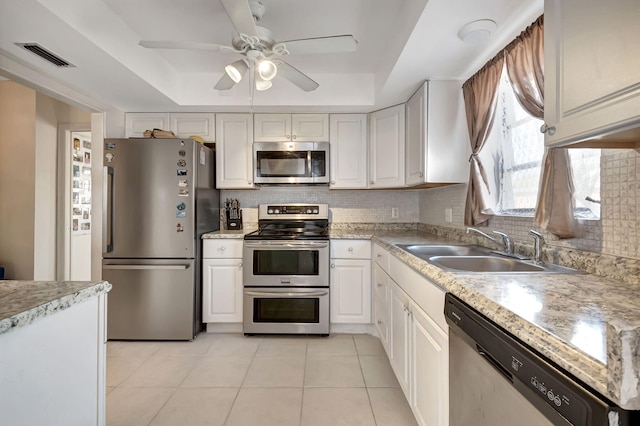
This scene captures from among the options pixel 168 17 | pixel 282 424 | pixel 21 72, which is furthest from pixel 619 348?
pixel 21 72

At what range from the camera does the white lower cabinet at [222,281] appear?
2.65 metres

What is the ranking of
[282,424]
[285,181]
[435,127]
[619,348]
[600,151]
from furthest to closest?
[285,181] < [435,127] < [282,424] < [600,151] < [619,348]

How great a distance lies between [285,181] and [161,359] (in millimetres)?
1793

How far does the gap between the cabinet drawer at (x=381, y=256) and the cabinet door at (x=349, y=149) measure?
737mm

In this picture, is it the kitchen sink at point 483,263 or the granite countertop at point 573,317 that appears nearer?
the granite countertop at point 573,317

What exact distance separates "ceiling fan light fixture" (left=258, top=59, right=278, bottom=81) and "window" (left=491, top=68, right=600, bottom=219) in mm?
1398

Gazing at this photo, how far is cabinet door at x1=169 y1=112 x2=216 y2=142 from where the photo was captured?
2.92 meters

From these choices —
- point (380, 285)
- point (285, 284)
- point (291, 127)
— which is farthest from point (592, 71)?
point (291, 127)

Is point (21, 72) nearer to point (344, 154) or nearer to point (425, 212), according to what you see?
point (344, 154)

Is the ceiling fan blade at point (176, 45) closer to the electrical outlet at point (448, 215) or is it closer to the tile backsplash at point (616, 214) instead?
the tile backsplash at point (616, 214)

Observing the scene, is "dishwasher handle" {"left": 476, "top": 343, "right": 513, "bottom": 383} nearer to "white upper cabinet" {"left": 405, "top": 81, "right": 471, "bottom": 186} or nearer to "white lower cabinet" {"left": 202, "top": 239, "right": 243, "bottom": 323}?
"white upper cabinet" {"left": 405, "top": 81, "right": 471, "bottom": 186}

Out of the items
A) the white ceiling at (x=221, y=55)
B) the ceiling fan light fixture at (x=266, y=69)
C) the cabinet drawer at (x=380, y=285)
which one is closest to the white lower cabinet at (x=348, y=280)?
the cabinet drawer at (x=380, y=285)

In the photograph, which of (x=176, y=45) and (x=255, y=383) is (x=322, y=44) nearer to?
(x=176, y=45)

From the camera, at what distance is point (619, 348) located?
0.40 metres
